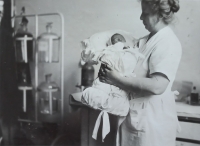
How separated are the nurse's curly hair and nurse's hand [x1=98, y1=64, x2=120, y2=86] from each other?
26 centimetres

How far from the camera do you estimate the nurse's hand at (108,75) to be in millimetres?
825

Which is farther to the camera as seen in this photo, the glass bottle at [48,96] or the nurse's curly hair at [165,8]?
the glass bottle at [48,96]

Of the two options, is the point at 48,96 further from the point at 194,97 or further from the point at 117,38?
the point at 194,97

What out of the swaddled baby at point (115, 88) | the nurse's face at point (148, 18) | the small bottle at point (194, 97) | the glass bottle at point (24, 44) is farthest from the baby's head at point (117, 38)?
the glass bottle at point (24, 44)

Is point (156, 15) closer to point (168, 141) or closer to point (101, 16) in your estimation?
point (101, 16)

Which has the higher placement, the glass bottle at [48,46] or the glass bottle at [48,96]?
the glass bottle at [48,46]

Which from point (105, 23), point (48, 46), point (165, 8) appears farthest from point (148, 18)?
point (48, 46)

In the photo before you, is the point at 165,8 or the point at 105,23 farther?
the point at 105,23

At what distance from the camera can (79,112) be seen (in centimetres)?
101

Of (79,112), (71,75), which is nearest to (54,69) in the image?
(71,75)

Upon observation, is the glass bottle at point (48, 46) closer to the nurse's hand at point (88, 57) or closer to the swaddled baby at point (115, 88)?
the nurse's hand at point (88, 57)

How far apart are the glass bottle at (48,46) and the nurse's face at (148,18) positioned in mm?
433

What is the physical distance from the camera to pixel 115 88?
2.70 feet

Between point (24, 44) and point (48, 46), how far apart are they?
0.43 ft
